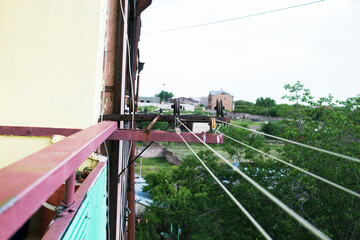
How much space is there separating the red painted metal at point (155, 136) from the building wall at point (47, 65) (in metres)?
0.35

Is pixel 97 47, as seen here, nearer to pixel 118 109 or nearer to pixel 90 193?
pixel 118 109

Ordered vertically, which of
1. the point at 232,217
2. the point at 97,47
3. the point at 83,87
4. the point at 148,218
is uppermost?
the point at 97,47

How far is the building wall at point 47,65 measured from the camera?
8.85 feet

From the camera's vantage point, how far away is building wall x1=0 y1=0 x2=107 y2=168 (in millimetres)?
2697

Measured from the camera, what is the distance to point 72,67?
281 cm

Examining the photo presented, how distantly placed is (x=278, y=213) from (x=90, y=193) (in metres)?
10.5

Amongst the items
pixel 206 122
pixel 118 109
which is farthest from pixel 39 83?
pixel 206 122

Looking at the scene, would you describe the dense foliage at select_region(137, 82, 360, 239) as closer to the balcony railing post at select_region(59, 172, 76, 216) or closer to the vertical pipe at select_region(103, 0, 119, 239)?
the vertical pipe at select_region(103, 0, 119, 239)

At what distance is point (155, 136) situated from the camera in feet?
9.58

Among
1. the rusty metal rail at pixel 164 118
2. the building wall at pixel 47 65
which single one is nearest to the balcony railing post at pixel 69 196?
the building wall at pixel 47 65

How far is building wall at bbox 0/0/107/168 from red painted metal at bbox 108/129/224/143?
35 cm

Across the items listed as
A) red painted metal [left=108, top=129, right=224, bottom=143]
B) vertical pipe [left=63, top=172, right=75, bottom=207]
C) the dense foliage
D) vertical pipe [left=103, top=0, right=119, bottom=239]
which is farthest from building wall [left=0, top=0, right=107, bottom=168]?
the dense foliage

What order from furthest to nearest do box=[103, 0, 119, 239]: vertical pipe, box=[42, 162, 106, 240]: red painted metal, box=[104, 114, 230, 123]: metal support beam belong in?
box=[103, 0, 119, 239]: vertical pipe → box=[104, 114, 230, 123]: metal support beam → box=[42, 162, 106, 240]: red painted metal

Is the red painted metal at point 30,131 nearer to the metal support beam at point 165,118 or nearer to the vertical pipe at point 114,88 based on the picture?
the metal support beam at point 165,118
